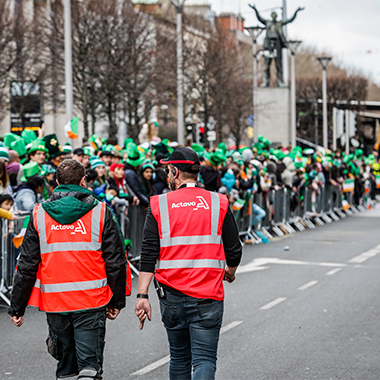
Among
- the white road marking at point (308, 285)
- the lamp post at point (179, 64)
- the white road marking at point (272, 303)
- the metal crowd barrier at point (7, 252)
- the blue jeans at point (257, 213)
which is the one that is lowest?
the white road marking at point (308, 285)

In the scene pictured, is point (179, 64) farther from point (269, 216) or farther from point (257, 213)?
point (257, 213)

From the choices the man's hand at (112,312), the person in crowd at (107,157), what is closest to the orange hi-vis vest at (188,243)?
the man's hand at (112,312)

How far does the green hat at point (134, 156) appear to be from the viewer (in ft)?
40.3

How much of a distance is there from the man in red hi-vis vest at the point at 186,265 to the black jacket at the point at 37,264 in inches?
10.6

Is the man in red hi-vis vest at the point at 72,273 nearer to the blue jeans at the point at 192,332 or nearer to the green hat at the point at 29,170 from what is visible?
the blue jeans at the point at 192,332

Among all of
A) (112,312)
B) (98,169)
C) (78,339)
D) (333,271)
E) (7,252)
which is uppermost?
(98,169)

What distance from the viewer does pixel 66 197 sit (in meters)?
4.86

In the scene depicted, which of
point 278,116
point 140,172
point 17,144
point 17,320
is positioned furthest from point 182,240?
point 278,116

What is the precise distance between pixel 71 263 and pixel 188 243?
79cm

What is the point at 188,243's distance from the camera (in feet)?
15.1

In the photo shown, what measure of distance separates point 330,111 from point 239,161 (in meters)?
47.1

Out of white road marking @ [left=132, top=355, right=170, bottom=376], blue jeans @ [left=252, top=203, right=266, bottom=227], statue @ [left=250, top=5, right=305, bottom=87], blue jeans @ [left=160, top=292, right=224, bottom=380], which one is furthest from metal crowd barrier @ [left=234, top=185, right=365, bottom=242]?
statue @ [left=250, top=5, right=305, bottom=87]

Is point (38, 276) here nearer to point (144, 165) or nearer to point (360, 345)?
point (360, 345)

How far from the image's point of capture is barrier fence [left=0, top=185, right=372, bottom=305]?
9359 millimetres
